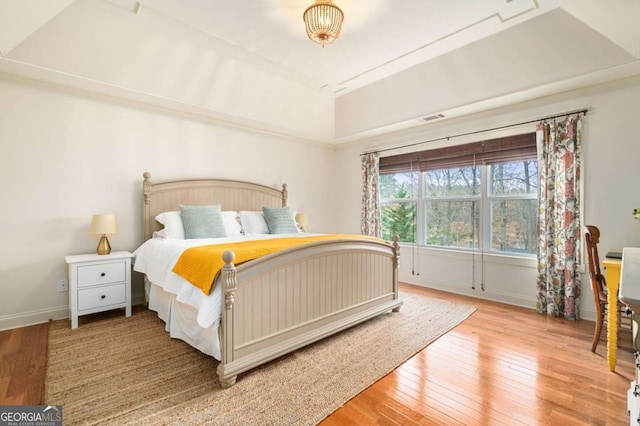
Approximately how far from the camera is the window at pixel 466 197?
3543 millimetres

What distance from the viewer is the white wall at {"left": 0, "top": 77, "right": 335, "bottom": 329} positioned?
2744 millimetres

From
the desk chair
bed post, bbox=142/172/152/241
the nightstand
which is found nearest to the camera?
the desk chair

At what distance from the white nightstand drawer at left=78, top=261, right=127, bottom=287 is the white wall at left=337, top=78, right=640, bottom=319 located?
3.78 m

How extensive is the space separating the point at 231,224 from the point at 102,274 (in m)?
1.33

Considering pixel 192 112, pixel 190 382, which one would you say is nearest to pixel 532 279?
pixel 190 382

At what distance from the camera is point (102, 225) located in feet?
9.52

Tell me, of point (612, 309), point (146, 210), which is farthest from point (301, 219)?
point (612, 309)

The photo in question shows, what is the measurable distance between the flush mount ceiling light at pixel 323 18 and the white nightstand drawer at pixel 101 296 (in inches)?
115

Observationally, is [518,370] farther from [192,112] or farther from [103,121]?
[103,121]

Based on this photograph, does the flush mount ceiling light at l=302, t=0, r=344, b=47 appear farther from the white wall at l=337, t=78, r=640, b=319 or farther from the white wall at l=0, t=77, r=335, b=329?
the white wall at l=337, t=78, r=640, b=319

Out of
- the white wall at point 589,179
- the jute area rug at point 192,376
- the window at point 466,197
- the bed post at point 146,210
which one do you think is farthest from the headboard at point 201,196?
the white wall at point 589,179

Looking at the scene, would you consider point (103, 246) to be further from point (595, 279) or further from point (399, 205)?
point (595, 279)

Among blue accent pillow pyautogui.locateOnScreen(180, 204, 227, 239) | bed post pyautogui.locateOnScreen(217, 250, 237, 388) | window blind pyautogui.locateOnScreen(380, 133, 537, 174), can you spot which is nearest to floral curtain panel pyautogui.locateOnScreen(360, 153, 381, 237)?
window blind pyautogui.locateOnScreen(380, 133, 537, 174)

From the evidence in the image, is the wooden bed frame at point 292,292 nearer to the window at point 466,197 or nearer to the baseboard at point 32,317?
the baseboard at point 32,317
